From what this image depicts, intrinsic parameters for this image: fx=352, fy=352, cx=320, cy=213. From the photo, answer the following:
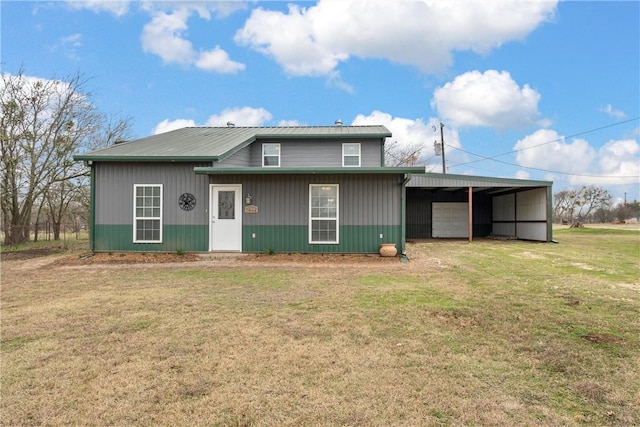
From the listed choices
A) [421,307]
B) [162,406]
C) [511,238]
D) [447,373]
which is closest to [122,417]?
[162,406]

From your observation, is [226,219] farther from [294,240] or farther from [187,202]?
[294,240]

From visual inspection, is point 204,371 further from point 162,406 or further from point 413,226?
point 413,226

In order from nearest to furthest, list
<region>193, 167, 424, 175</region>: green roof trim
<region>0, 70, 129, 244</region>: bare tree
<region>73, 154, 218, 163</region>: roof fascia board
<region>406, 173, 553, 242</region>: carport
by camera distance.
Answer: <region>193, 167, 424, 175</region>: green roof trim < <region>73, 154, 218, 163</region>: roof fascia board < <region>0, 70, 129, 244</region>: bare tree < <region>406, 173, 553, 242</region>: carport

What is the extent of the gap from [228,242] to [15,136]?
11895 mm

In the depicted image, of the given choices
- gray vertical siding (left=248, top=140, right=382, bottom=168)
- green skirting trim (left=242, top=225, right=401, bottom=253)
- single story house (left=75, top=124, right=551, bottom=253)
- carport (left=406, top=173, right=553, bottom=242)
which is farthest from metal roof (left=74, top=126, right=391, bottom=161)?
carport (left=406, top=173, right=553, bottom=242)

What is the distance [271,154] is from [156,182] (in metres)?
4.84

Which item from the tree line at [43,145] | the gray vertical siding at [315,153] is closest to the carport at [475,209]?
the gray vertical siding at [315,153]

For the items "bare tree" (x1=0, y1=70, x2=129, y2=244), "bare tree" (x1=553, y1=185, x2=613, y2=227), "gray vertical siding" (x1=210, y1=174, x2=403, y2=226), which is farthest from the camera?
"bare tree" (x1=553, y1=185, x2=613, y2=227)

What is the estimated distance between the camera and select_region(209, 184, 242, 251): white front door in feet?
35.0

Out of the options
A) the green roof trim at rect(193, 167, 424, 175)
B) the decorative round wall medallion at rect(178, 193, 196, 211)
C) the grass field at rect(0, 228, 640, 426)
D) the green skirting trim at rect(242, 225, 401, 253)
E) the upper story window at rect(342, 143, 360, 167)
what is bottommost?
the grass field at rect(0, 228, 640, 426)

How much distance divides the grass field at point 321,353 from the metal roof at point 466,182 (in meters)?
9.74

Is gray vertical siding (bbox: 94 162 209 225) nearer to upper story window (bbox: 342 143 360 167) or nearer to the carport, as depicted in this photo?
upper story window (bbox: 342 143 360 167)

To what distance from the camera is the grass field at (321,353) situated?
236cm

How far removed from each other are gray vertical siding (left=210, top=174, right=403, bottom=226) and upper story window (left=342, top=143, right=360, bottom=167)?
3.65 m
